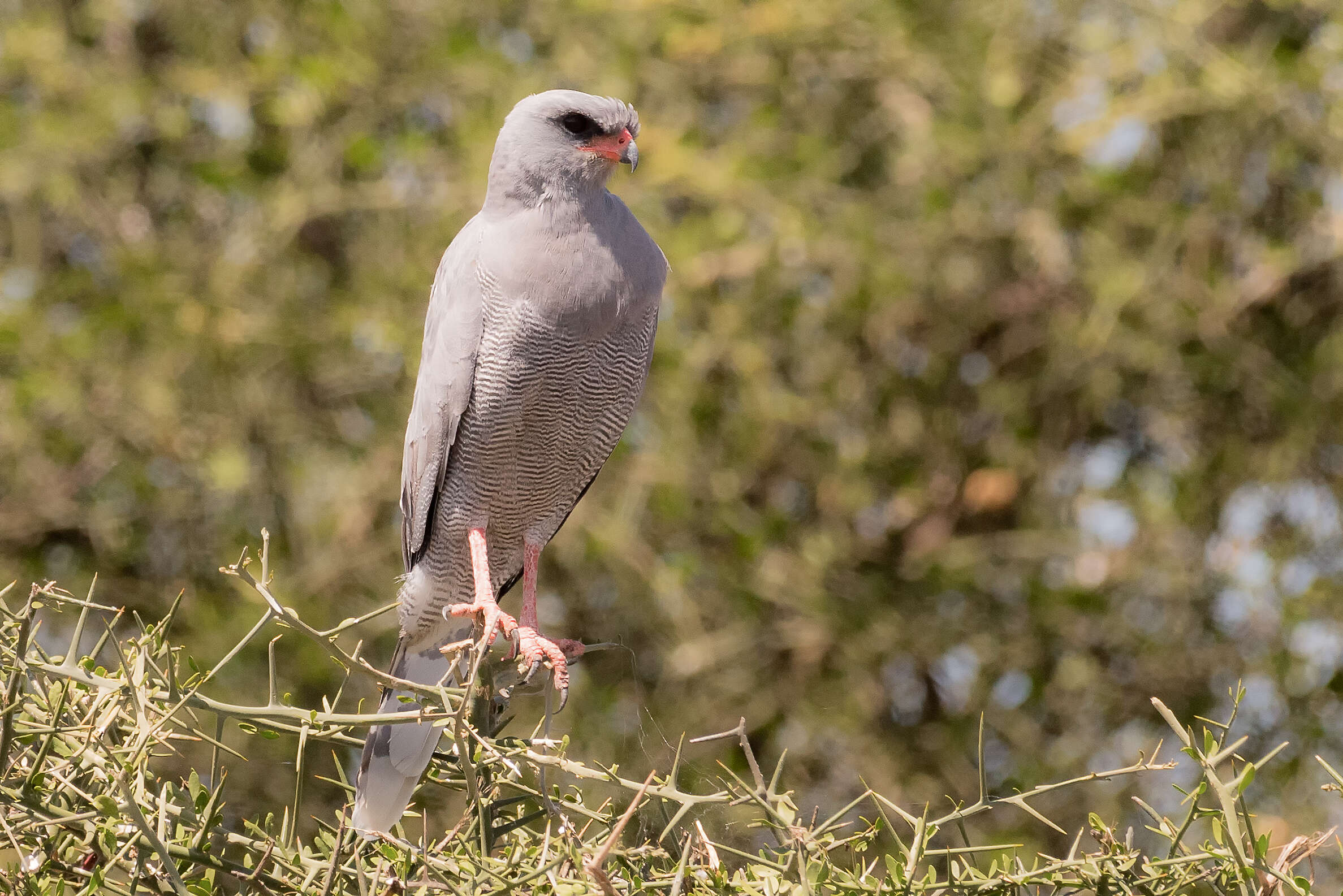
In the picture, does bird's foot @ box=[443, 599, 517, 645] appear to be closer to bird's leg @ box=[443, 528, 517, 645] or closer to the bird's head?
bird's leg @ box=[443, 528, 517, 645]

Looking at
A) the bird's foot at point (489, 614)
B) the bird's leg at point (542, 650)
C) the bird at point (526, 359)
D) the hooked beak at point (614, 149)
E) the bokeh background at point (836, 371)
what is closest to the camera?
the bird's leg at point (542, 650)

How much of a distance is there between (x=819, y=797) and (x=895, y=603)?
1257 millimetres

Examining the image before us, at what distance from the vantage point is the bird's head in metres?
3.30

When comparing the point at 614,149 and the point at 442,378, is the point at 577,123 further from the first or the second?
the point at 442,378

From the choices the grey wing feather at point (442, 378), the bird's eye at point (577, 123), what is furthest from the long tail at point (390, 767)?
the bird's eye at point (577, 123)

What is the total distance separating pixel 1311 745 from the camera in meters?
5.30

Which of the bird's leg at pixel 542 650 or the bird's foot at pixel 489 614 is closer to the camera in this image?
the bird's leg at pixel 542 650

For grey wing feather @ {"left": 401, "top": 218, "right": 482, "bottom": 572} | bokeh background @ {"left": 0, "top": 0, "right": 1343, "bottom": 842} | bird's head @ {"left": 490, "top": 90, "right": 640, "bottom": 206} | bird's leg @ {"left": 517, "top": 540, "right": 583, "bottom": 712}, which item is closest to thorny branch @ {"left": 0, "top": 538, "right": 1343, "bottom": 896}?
bird's leg @ {"left": 517, "top": 540, "right": 583, "bottom": 712}

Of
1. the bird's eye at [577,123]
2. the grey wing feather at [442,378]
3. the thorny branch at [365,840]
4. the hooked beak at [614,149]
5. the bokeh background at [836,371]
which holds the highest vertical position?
the bird's eye at [577,123]

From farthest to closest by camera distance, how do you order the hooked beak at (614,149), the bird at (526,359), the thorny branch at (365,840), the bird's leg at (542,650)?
the hooked beak at (614,149), the bird at (526,359), the bird's leg at (542,650), the thorny branch at (365,840)

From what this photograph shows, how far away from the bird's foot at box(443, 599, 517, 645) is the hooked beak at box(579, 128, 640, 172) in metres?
1.03

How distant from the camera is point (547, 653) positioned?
2990 mm

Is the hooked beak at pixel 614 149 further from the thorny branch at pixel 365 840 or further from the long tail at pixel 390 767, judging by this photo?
the thorny branch at pixel 365 840

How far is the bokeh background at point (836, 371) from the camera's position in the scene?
5578 millimetres
